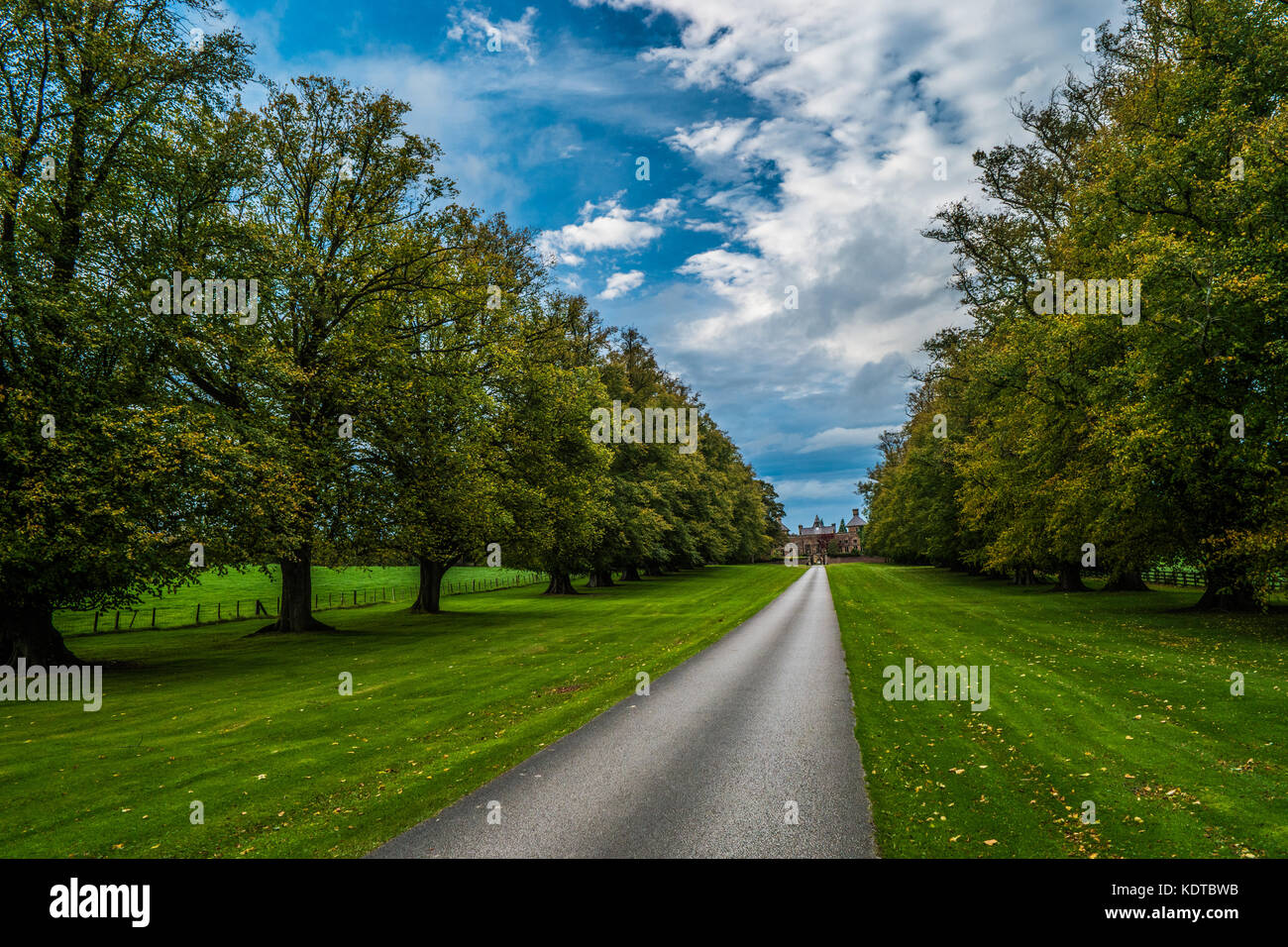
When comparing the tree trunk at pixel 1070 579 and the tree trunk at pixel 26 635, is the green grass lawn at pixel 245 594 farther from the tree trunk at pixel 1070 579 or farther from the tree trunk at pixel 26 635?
the tree trunk at pixel 1070 579

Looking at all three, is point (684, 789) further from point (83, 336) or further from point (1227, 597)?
point (1227, 597)

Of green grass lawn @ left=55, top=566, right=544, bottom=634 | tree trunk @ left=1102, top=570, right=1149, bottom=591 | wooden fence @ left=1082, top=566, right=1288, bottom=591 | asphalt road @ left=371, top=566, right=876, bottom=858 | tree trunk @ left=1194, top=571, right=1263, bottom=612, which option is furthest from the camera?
wooden fence @ left=1082, top=566, right=1288, bottom=591

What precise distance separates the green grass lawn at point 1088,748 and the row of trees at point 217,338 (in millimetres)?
16763

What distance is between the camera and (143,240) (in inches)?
699

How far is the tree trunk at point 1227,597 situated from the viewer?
76.4 feet

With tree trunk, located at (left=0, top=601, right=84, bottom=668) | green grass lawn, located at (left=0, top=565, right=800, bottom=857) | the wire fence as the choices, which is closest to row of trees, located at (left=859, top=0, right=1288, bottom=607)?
green grass lawn, located at (left=0, top=565, right=800, bottom=857)

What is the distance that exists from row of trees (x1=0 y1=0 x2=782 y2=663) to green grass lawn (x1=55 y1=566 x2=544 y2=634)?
273 centimetres

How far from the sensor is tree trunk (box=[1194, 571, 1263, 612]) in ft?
76.4

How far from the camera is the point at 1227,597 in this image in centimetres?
2412

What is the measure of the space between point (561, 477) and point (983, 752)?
80.6 feet

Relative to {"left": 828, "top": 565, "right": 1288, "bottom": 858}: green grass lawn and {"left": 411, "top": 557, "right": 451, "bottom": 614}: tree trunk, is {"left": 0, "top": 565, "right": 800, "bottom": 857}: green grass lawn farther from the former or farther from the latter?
{"left": 411, "top": 557, "right": 451, "bottom": 614}: tree trunk

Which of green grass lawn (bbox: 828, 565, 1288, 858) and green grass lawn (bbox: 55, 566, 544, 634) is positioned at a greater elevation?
green grass lawn (bbox: 828, 565, 1288, 858)

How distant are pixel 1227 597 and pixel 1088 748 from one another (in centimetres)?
2261
